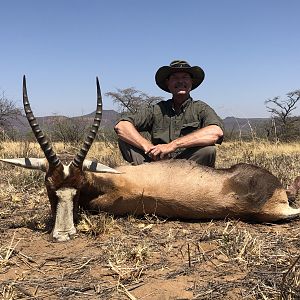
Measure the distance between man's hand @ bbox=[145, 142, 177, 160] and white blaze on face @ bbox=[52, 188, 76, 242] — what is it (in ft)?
3.86

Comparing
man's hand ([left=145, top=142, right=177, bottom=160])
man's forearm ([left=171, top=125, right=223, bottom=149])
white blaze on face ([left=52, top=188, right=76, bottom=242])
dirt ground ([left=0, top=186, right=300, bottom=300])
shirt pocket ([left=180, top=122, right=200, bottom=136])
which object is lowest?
dirt ground ([left=0, top=186, right=300, bottom=300])

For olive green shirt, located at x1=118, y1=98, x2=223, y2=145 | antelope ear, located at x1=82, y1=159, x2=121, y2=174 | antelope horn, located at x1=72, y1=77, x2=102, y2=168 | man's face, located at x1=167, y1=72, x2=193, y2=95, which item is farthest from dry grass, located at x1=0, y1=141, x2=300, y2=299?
man's face, located at x1=167, y1=72, x2=193, y2=95

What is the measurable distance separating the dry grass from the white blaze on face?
10 cm

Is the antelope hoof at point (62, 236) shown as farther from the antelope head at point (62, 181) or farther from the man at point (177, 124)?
the man at point (177, 124)

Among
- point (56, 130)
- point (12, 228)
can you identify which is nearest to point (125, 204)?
point (12, 228)

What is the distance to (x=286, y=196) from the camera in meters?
3.97

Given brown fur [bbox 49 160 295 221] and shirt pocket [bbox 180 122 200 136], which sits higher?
shirt pocket [bbox 180 122 200 136]

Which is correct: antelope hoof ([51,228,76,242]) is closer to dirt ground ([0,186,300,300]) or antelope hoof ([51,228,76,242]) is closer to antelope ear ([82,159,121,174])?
dirt ground ([0,186,300,300])

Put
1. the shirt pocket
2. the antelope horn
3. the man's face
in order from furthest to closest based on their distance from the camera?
the man's face → the shirt pocket → the antelope horn

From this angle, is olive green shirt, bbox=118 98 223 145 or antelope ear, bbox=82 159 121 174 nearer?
antelope ear, bbox=82 159 121 174

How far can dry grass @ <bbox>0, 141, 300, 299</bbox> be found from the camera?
243cm

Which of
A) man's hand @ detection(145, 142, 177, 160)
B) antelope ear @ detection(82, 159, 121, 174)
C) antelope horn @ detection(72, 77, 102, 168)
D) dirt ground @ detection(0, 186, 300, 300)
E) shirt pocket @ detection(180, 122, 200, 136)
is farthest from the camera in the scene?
shirt pocket @ detection(180, 122, 200, 136)

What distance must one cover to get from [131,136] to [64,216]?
4.95 ft

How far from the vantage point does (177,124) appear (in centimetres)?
515
